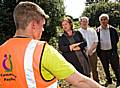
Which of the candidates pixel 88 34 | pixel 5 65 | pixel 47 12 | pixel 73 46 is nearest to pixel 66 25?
pixel 73 46

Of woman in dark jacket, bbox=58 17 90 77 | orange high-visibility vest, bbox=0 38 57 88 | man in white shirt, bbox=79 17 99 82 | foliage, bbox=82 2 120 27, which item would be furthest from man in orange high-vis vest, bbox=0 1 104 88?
foliage, bbox=82 2 120 27

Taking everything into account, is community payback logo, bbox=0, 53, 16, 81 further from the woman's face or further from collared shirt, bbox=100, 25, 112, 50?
collared shirt, bbox=100, 25, 112, 50

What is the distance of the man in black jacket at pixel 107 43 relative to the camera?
9188 millimetres

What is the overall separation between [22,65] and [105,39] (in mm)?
6574

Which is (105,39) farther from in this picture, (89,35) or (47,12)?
(47,12)

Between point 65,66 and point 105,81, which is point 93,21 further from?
point 65,66

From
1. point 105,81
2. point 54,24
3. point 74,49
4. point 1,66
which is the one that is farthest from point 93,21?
point 1,66

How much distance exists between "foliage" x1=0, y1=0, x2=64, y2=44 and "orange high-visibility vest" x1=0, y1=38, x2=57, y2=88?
44.4ft

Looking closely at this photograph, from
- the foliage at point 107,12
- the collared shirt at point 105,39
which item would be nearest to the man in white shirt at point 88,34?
the collared shirt at point 105,39

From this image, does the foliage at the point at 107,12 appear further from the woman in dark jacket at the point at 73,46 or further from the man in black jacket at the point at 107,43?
the woman in dark jacket at the point at 73,46

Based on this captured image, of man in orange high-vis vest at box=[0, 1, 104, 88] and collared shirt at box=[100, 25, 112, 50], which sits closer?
man in orange high-vis vest at box=[0, 1, 104, 88]

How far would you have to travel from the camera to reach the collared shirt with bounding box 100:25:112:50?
9.24m

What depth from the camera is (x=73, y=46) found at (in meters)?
7.47

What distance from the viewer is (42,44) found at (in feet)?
9.46
